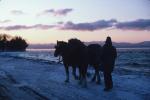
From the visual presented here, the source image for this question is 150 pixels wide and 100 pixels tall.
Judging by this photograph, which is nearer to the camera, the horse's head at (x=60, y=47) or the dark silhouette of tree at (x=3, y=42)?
the horse's head at (x=60, y=47)

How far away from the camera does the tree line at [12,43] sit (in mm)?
163325

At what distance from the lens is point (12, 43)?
566ft

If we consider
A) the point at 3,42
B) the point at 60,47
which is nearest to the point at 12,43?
the point at 3,42

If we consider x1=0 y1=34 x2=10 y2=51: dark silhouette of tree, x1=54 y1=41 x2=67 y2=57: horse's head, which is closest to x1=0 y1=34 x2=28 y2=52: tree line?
x1=0 y1=34 x2=10 y2=51: dark silhouette of tree

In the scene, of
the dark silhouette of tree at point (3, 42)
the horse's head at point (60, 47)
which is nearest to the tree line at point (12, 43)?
the dark silhouette of tree at point (3, 42)

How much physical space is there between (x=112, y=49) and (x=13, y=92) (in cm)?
453

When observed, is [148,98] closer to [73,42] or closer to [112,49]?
[112,49]

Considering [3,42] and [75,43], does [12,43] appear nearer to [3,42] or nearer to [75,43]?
[3,42]

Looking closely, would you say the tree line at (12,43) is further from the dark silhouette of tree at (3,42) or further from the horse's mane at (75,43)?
the horse's mane at (75,43)

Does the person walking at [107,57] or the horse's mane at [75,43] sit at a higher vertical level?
the horse's mane at [75,43]

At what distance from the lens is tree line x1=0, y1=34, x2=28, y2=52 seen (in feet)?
536

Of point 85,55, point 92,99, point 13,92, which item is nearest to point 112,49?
point 85,55

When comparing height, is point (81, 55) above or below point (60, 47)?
below

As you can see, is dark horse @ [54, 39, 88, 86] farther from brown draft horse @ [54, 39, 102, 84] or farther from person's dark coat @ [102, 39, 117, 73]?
person's dark coat @ [102, 39, 117, 73]
